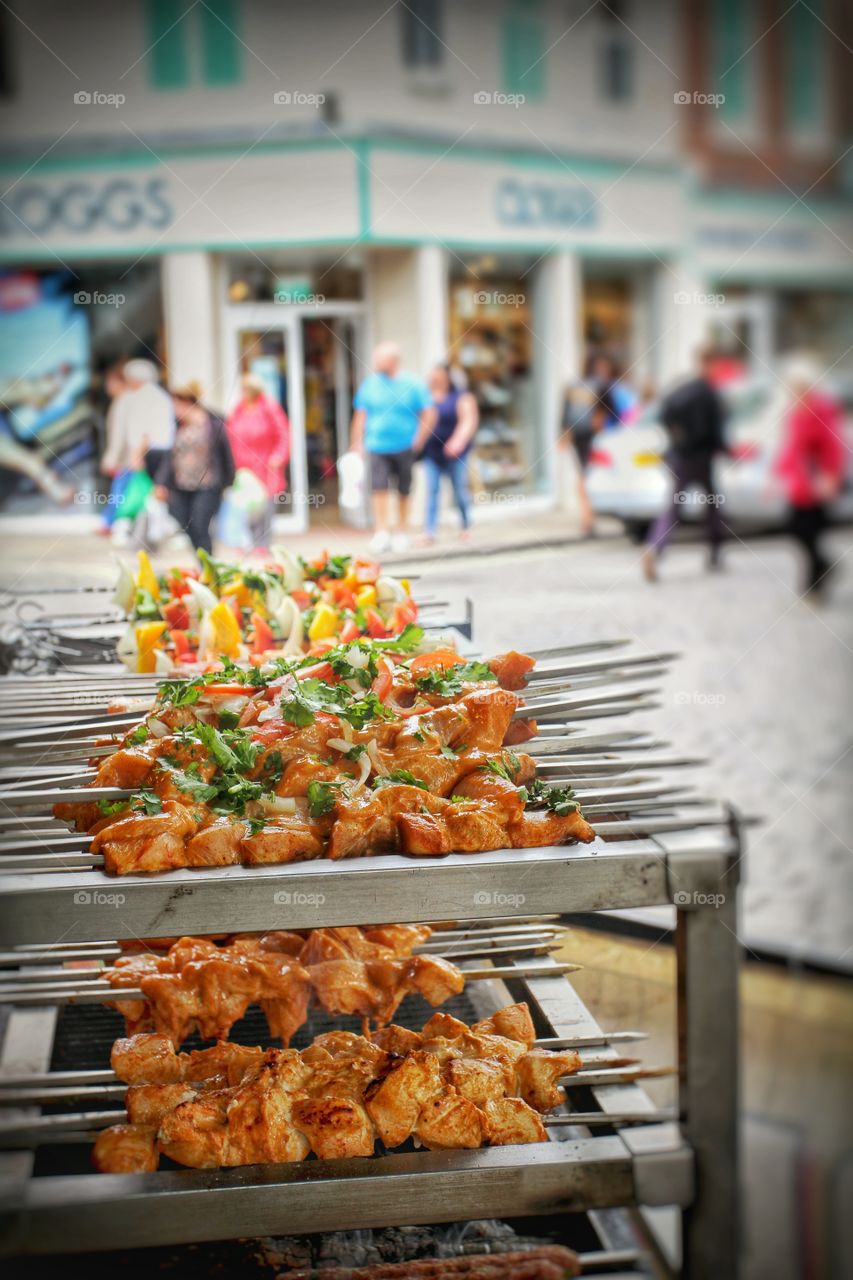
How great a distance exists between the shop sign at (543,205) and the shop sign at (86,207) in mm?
375

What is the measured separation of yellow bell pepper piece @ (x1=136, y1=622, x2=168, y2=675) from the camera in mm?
1818

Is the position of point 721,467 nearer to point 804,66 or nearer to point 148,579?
point 804,66

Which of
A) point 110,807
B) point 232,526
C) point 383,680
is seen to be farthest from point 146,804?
point 232,526

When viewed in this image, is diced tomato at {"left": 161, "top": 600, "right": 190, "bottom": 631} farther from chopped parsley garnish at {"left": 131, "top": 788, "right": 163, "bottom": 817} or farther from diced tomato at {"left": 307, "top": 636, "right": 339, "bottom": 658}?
chopped parsley garnish at {"left": 131, "top": 788, "right": 163, "bottom": 817}

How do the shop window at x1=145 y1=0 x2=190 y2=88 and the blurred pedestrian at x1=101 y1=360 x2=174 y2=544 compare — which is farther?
the blurred pedestrian at x1=101 y1=360 x2=174 y2=544

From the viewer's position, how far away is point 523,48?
1.53 metres

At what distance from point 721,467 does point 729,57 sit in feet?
1.55

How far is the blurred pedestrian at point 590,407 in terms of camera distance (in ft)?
5.20

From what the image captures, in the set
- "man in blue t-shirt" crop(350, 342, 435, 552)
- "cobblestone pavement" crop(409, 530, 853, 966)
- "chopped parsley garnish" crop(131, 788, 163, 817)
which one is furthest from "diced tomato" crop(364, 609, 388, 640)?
"chopped parsley garnish" crop(131, 788, 163, 817)

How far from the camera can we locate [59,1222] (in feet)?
4.58

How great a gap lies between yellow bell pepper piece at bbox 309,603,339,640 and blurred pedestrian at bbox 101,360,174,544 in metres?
0.32

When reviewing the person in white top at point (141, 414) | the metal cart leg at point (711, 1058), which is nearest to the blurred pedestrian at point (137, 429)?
the person in white top at point (141, 414)

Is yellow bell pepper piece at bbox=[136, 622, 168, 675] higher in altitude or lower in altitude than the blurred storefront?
lower

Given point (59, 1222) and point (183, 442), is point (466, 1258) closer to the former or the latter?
point (59, 1222)
